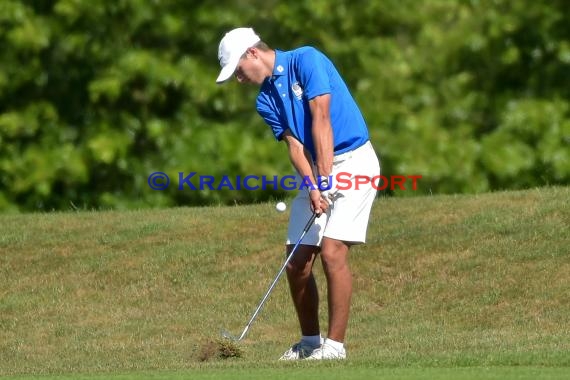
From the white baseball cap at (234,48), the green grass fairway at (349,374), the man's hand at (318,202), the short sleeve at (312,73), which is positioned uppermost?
the white baseball cap at (234,48)

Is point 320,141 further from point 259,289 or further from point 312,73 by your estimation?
point 259,289

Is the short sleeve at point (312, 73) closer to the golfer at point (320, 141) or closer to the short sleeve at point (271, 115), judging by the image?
the golfer at point (320, 141)

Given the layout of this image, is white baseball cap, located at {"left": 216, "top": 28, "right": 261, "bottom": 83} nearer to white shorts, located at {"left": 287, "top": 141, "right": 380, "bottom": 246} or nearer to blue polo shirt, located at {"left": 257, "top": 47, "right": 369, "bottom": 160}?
blue polo shirt, located at {"left": 257, "top": 47, "right": 369, "bottom": 160}

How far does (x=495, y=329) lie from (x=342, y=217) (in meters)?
2.20

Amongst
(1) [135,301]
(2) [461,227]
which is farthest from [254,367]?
(2) [461,227]

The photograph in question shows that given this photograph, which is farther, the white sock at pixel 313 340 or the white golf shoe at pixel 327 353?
the white sock at pixel 313 340

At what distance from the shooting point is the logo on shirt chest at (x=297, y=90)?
26.0 ft

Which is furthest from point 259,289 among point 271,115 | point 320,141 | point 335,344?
point 320,141

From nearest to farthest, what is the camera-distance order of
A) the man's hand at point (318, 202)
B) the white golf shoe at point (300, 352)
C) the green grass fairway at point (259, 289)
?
1. the man's hand at point (318, 202)
2. the white golf shoe at point (300, 352)
3. the green grass fairway at point (259, 289)

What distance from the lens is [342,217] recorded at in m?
7.91

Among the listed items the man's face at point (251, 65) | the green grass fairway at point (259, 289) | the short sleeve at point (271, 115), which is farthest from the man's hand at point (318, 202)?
the green grass fairway at point (259, 289)

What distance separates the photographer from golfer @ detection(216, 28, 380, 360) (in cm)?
785

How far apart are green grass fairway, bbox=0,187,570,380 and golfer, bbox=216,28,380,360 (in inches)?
20.0

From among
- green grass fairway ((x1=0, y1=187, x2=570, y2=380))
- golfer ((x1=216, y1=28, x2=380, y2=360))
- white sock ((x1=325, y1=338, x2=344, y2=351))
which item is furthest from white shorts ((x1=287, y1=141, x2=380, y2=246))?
green grass fairway ((x1=0, y1=187, x2=570, y2=380))
